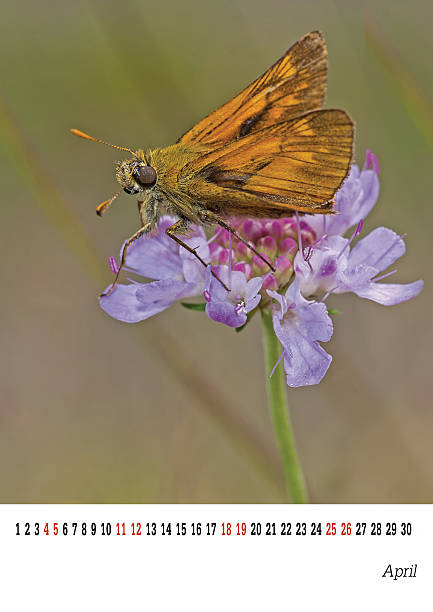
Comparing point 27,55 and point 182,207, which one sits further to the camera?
point 27,55

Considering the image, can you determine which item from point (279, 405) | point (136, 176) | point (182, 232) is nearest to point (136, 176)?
point (136, 176)

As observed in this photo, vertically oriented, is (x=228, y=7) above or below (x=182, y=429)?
above

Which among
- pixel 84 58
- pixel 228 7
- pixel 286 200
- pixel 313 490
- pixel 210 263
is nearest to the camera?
pixel 286 200

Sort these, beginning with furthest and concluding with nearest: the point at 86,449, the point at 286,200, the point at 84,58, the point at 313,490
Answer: the point at 84,58 < the point at 86,449 < the point at 313,490 < the point at 286,200

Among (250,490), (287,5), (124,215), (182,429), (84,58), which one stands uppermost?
(84,58)

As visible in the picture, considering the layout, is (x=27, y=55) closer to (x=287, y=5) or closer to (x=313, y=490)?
(x=287, y=5)

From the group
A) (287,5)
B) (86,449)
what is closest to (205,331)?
(86,449)

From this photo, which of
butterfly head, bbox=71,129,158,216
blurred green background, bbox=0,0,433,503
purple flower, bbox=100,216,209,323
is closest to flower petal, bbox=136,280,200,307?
purple flower, bbox=100,216,209,323

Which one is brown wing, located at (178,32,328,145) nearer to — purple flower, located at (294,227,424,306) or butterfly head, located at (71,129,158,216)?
butterfly head, located at (71,129,158,216)
